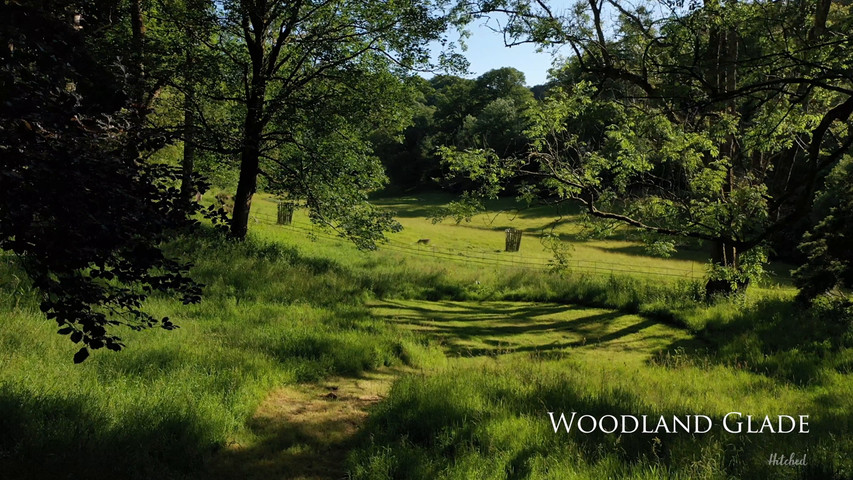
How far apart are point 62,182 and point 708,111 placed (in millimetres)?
13247

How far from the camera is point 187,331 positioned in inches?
300

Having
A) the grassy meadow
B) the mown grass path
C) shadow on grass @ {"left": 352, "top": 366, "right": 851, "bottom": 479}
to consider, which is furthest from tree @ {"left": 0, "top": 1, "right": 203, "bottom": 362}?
shadow on grass @ {"left": 352, "top": 366, "right": 851, "bottom": 479}

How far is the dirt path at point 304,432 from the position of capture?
4.82m

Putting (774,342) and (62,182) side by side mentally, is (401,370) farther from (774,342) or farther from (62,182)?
(774,342)

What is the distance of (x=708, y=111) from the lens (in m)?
11.9

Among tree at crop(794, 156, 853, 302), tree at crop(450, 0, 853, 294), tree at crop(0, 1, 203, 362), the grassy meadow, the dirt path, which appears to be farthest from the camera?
tree at crop(794, 156, 853, 302)

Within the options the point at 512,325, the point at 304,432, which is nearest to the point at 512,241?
the point at 512,325

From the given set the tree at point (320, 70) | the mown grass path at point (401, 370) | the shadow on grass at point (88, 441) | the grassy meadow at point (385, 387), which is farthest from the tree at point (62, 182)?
the tree at point (320, 70)

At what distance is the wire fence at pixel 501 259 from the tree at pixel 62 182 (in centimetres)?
2436

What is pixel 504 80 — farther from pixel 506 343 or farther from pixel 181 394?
pixel 181 394

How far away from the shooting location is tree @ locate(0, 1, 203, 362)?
9.11 feet

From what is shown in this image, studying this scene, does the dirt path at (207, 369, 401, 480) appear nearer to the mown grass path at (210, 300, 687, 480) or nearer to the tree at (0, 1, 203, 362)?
the mown grass path at (210, 300, 687, 480)

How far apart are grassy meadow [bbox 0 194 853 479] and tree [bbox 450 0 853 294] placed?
226 cm

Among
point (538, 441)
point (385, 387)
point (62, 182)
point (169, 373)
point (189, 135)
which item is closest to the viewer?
point (62, 182)
